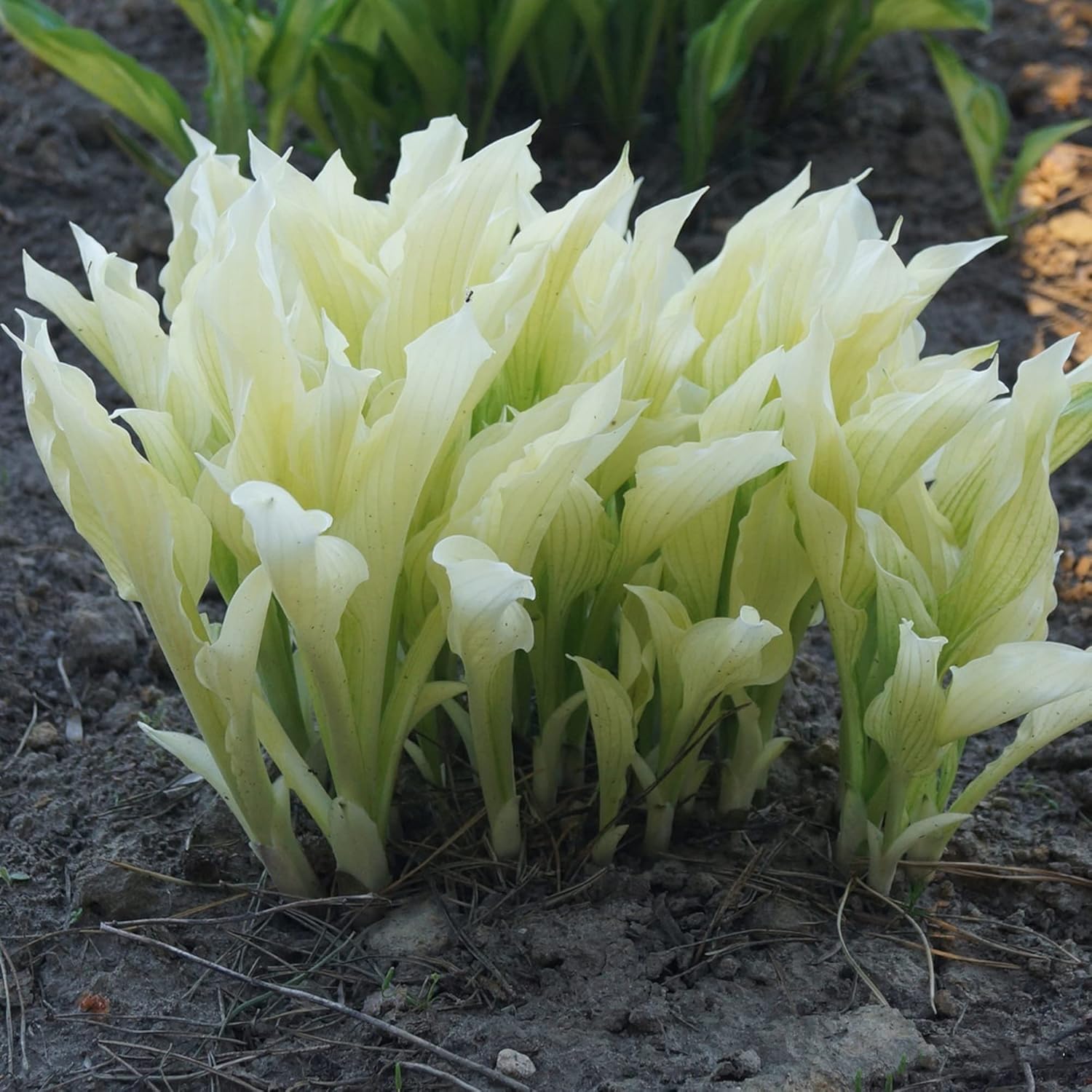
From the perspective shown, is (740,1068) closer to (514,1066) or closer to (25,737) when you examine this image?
(514,1066)

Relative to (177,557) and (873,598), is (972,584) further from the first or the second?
(177,557)

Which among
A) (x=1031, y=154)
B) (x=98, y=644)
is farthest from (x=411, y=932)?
(x=1031, y=154)

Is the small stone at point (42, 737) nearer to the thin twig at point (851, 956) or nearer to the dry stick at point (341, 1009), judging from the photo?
the dry stick at point (341, 1009)

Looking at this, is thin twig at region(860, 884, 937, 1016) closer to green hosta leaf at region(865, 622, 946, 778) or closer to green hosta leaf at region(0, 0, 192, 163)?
green hosta leaf at region(865, 622, 946, 778)

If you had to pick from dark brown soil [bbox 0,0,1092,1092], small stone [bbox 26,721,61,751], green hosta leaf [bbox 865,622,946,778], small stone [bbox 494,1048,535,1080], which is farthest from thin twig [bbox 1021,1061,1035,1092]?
small stone [bbox 26,721,61,751]

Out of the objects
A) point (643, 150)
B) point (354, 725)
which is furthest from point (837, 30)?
point (354, 725)

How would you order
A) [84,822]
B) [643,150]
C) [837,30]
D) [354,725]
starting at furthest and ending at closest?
[837,30]
[643,150]
[84,822]
[354,725]
